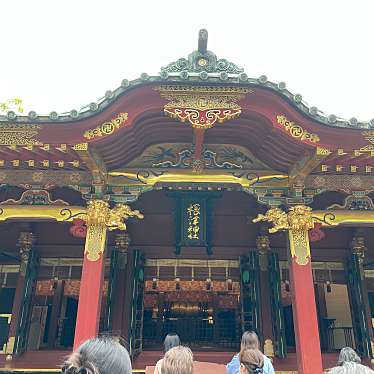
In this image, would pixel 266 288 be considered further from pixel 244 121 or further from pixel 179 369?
pixel 179 369

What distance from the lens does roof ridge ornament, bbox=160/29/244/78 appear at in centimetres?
654

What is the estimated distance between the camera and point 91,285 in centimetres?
581

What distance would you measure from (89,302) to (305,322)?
329 cm

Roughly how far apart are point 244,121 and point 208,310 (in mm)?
6430

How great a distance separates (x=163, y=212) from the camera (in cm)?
838

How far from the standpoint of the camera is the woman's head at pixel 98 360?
1.50m

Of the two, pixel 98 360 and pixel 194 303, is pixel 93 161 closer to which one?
pixel 98 360

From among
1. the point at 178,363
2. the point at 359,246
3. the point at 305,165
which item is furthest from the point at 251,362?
the point at 359,246

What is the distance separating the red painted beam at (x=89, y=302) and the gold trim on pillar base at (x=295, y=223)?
2.70 metres

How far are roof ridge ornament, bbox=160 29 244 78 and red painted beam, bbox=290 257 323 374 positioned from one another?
136 inches

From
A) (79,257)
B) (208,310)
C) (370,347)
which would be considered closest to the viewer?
(370,347)

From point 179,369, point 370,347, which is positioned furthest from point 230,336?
point 179,369

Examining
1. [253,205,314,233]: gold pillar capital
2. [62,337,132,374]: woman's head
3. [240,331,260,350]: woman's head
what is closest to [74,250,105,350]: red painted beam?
[253,205,314,233]: gold pillar capital

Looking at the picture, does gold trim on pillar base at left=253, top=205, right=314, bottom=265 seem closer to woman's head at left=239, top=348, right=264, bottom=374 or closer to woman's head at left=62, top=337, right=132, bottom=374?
woman's head at left=239, top=348, right=264, bottom=374
